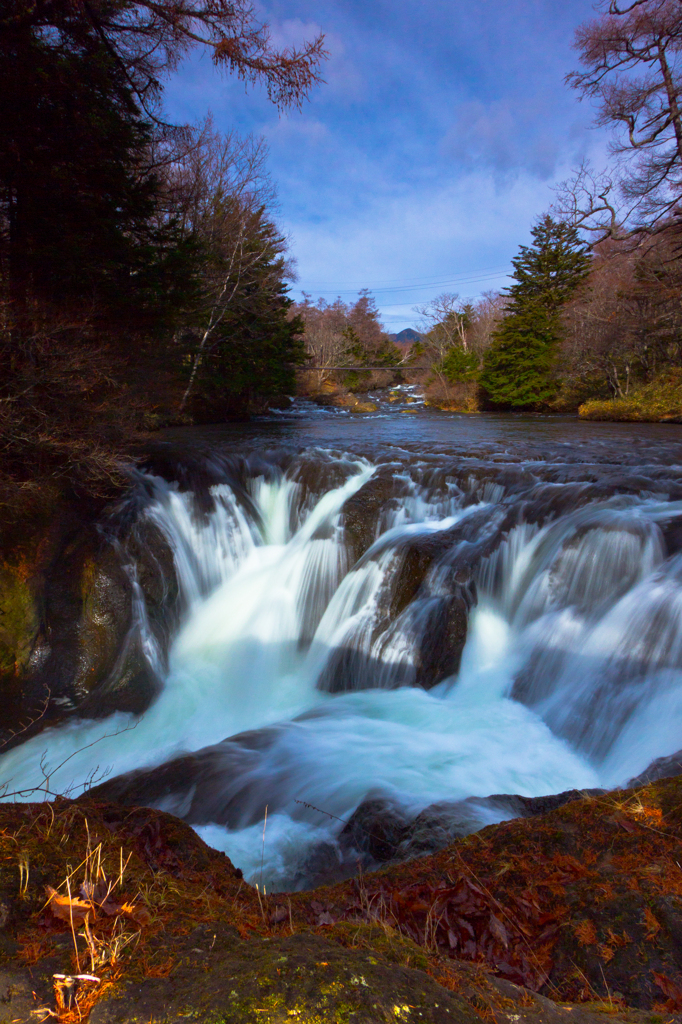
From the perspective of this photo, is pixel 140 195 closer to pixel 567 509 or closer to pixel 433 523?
pixel 433 523

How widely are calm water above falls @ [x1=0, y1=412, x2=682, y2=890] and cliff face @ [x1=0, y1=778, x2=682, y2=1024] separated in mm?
1565

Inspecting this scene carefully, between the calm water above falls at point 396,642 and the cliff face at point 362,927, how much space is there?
1565 millimetres

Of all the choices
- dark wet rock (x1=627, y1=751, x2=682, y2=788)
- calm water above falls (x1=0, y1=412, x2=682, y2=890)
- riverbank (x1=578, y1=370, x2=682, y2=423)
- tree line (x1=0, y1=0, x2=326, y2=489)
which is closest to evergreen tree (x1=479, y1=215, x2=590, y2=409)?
riverbank (x1=578, y1=370, x2=682, y2=423)

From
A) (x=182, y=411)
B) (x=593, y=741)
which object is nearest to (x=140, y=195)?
(x=593, y=741)

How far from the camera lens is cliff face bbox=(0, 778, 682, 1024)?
3.34 feet

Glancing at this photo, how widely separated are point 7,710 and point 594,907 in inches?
223

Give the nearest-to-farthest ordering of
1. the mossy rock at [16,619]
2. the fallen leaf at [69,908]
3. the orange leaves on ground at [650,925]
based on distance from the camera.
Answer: the fallen leaf at [69,908] → the orange leaves on ground at [650,925] → the mossy rock at [16,619]

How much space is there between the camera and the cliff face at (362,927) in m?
1.02

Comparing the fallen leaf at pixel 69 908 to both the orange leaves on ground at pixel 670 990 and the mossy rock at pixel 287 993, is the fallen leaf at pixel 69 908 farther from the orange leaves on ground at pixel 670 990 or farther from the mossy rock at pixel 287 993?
the orange leaves on ground at pixel 670 990

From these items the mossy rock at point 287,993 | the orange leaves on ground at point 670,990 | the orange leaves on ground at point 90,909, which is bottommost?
the orange leaves on ground at point 670,990

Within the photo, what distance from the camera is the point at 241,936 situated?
1325mm

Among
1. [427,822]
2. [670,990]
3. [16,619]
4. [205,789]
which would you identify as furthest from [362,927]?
[16,619]

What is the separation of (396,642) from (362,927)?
4681 mm

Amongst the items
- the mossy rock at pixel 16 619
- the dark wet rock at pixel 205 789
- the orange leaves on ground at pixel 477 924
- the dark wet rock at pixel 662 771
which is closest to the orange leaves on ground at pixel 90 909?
the orange leaves on ground at pixel 477 924
